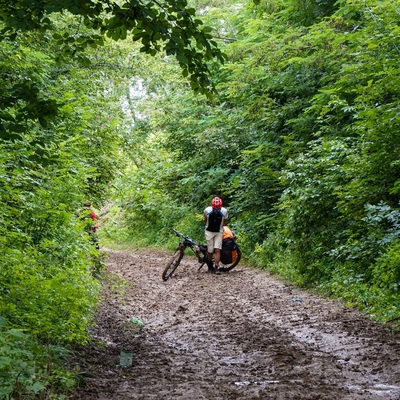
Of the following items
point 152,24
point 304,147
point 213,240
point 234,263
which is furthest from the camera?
point 304,147

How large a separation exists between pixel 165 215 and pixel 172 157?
2846 mm

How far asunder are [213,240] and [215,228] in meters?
0.39

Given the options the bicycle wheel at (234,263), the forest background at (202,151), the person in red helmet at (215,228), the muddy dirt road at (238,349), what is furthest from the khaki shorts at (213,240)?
the muddy dirt road at (238,349)

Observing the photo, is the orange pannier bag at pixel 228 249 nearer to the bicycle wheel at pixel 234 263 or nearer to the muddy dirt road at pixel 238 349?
the bicycle wheel at pixel 234 263

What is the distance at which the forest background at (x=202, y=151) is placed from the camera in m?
5.61

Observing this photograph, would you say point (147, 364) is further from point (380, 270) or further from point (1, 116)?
point (380, 270)

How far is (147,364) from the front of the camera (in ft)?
21.3

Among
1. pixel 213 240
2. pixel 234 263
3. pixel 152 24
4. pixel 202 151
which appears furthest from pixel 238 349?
pixel 202 151

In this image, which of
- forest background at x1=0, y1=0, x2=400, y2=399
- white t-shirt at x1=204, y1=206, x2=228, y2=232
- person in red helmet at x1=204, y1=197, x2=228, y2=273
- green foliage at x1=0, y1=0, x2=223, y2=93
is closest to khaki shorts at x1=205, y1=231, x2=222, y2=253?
person in red helmet at x1=204, y1=197, x2=228, y2=273

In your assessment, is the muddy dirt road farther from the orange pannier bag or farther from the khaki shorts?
the orange pannier bag

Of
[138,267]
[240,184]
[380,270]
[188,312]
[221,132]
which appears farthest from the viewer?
[221,132]

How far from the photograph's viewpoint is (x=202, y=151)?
24.2 metres

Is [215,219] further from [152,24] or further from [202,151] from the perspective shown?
[152,24]

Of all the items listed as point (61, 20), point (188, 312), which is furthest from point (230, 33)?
point (188, 312)
